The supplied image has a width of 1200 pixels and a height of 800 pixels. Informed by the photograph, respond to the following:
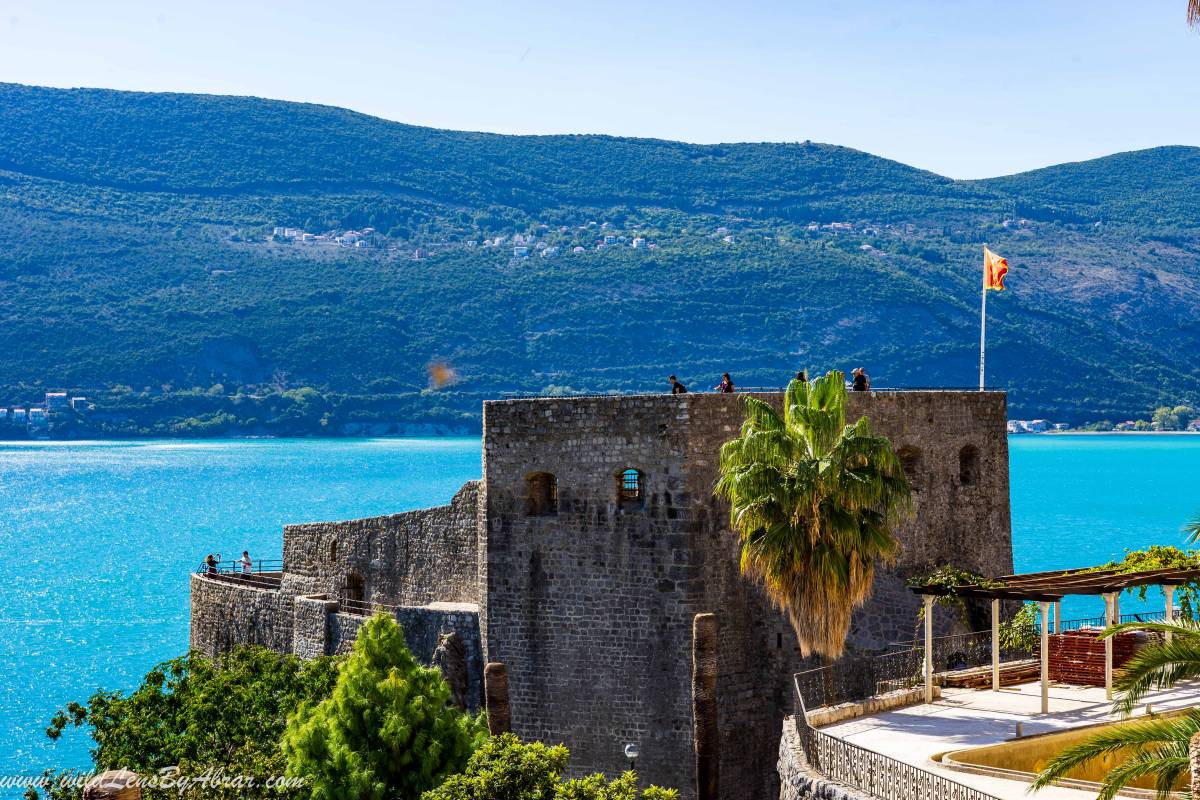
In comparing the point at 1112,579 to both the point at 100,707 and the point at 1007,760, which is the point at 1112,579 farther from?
the point at 100,707

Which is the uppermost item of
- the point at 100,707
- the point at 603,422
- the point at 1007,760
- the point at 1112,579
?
the point at 603,422

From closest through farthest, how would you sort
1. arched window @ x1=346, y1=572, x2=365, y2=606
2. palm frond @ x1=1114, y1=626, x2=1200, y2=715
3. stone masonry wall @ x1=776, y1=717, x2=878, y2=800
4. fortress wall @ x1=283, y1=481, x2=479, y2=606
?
palm frond @ x1=1114, y1=626, x2=1200, y2=715, stone masonry wall @ x1=776, y1=717, x2=878, y2=800, fortress wall @ x1=283, y1=481, x2=479, y2=606, arched window @ x1=346, y1=572, x2=365, y2=606

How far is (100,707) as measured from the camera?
28.0 meters

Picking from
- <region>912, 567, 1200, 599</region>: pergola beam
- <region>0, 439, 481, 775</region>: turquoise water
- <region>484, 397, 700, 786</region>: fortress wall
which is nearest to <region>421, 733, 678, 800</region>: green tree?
<region>912, 567, 1200, 599</region>: pergola beam

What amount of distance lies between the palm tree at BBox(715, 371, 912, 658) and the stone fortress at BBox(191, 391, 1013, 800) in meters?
2.36

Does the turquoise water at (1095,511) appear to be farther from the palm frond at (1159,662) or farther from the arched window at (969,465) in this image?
the palm frond at (1159,662)

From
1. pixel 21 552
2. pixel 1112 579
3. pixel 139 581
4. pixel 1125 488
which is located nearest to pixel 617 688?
pixel 1112 579

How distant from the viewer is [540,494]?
26.1 metres

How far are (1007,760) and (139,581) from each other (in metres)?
75.9

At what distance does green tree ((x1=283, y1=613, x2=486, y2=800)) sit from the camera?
72.4 feet

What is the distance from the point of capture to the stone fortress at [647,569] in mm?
24422

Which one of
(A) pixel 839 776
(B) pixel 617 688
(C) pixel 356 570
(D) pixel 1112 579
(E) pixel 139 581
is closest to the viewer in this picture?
(A) pixel 839 776

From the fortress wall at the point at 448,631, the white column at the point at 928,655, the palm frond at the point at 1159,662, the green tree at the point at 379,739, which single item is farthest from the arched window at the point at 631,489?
the palm frond at the point at 1159,662

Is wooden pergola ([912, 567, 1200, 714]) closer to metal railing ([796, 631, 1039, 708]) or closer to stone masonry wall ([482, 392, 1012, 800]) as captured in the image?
metal railing ([796, 631, 1039, 708])
